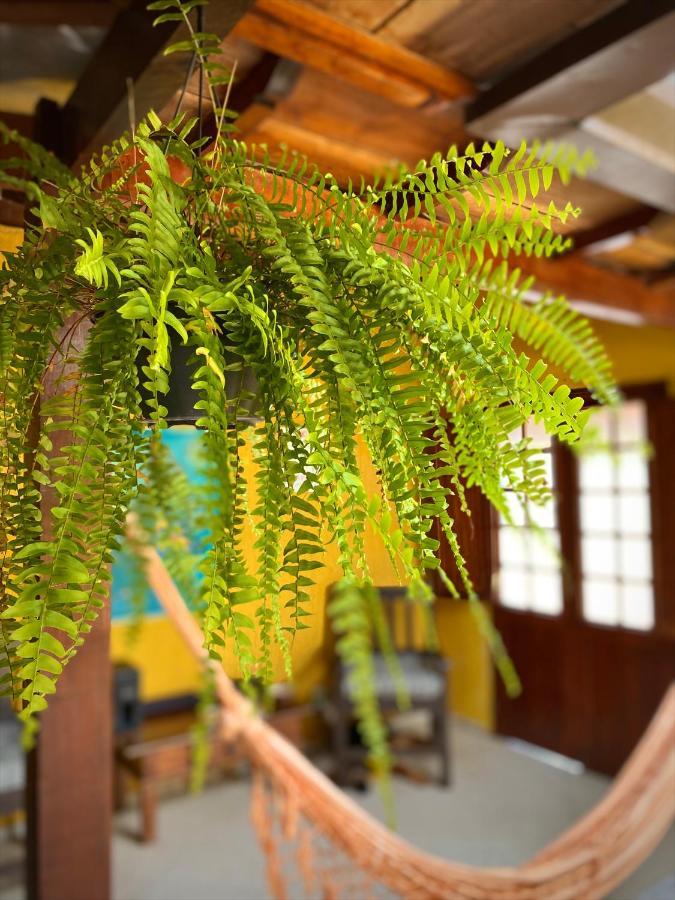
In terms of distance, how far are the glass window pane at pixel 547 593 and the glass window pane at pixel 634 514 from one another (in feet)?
1.64

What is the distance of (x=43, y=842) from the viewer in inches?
48.4

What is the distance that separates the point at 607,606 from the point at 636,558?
1.03 ft

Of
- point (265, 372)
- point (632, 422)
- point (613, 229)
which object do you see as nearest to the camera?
point (265, 372)

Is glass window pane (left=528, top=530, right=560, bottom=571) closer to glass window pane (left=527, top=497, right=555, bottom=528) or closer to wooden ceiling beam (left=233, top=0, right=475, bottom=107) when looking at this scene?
glass window pane (left=527, top=497, right=555, bottom=528)

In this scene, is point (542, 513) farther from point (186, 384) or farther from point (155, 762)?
point (155, 762)

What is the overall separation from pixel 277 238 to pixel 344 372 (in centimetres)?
12

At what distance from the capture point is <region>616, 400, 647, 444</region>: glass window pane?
12.1 feet

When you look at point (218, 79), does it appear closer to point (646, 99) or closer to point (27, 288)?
point (27, 288)

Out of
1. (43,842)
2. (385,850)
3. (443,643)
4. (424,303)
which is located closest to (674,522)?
(443,643)

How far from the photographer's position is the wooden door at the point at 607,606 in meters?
3.54

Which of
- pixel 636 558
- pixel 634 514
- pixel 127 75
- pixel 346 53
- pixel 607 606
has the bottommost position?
pixel 607 606

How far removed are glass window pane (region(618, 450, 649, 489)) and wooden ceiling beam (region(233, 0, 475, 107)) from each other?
265cm

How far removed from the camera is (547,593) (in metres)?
4.09

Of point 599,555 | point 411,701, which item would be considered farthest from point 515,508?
point 599,555
